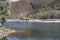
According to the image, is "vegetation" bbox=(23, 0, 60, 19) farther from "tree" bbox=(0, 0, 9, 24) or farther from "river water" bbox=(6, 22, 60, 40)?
"tree" bbox=(0, 0, 9, 24)

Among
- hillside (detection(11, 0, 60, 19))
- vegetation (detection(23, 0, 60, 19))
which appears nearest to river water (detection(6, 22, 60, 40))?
vegetation (detection(23, 0, 60, 19))

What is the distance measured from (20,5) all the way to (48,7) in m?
16.0

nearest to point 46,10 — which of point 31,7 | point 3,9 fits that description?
point 31,7

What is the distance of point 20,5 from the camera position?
412 ft

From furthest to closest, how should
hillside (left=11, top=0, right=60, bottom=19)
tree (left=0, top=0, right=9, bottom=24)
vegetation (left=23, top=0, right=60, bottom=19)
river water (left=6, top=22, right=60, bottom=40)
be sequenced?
hillside (left=11, top=0, right=60, bottom=19), vegetation (left=23, top=0, right=60, bottom=19), tree (left=0, top=0, right=9, bottom=24), river water (left=6, top=22, right=60, bottom=40)

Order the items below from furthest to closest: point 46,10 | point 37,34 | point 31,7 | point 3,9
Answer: point 31,7, point 46,10, point 3,9, point 37,34

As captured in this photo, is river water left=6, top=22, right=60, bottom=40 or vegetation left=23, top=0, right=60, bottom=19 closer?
river water left=6, top=22, right=60, bottom=40

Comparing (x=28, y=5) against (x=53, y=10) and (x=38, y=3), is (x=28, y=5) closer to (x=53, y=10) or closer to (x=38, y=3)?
(x=38, y=3)

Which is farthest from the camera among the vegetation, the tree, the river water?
the vegetation

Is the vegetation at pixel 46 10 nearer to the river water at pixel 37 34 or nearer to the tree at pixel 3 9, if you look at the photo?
the river water at pixel 37 34

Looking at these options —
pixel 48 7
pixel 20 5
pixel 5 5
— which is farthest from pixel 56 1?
pixel 5 5

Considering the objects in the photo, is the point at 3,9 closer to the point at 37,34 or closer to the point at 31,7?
the point at 37,34

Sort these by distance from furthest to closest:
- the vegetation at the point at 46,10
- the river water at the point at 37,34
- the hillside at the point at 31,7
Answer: the hillside at the point at 31,7 → the vegetation at the point at 46,10 → the river water at the point at 37,34

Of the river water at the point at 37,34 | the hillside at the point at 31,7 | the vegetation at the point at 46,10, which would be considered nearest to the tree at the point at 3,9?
the river water at the point at 37,34
